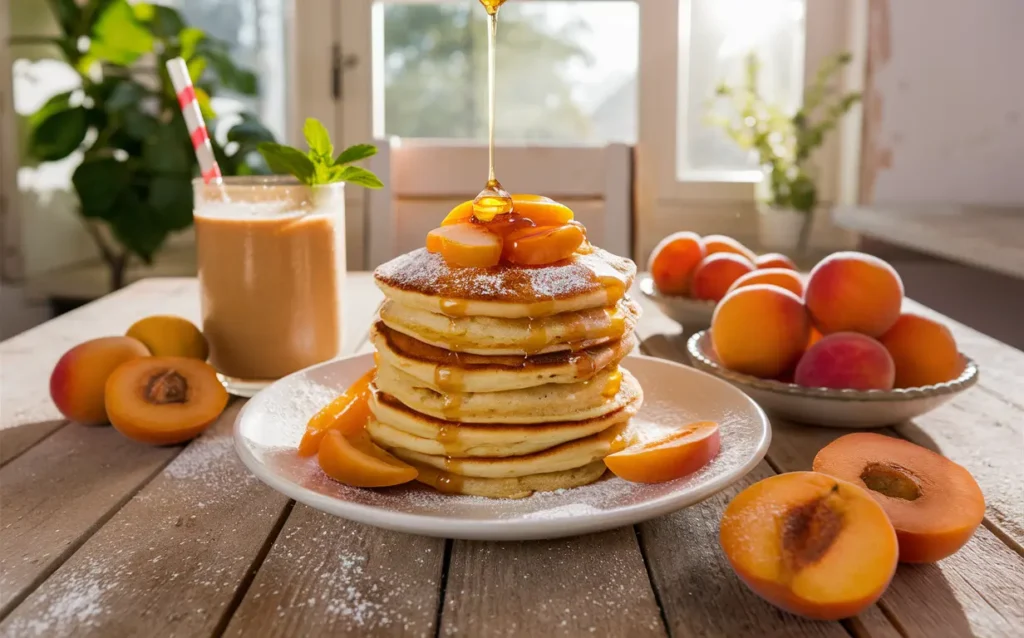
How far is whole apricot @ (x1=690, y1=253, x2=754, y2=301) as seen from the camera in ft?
4.68

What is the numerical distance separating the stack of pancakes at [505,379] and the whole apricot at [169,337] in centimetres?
45

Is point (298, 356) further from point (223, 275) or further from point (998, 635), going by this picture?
point (998, 635)

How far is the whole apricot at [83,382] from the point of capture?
0.99m

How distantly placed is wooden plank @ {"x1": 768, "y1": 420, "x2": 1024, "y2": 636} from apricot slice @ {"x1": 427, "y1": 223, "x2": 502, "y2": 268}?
40 centimetres

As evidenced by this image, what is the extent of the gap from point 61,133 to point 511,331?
267 cm

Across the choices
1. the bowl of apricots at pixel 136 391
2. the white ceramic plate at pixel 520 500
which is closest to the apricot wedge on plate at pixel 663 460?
the white ceramic plate at pixel 520 500

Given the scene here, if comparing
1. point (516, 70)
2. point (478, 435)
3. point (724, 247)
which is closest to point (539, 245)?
point (478, 435)

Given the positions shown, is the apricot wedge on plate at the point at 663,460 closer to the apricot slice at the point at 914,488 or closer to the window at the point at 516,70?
the apricot slice at the point at 914,488

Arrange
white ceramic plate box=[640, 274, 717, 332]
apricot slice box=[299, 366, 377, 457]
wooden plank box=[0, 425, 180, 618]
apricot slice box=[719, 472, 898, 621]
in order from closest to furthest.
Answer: apricot slice box=[719, 472, 898, 621]
wooden plank box=[0, 425, 180, 618]
apricot slice box=[299, 366, 377, 457]
white ceramic plate box=[640, 274, 717, 332]

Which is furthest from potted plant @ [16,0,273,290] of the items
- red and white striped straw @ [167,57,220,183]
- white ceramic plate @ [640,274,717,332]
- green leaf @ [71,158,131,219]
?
white ceramic plate @ [640,274,717,332]

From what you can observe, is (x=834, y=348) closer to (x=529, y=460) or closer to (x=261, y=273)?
(x=529, y=460)

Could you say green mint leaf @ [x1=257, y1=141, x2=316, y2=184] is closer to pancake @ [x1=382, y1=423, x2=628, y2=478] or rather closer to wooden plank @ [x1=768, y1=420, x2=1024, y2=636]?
pancake @ [x1=382, y1=423, x2=628, y2=478]

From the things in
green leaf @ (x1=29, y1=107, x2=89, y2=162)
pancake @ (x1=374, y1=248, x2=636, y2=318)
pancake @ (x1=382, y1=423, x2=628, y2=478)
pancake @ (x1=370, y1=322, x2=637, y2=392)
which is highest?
green leaf @ (x1=29, y1=107, x2=89, y2=162)

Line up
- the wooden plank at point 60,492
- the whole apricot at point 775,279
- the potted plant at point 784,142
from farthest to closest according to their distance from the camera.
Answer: the potted plant at point 784,142 < the whole apricot at point 775,279 < the wooden plank at point 60,492
